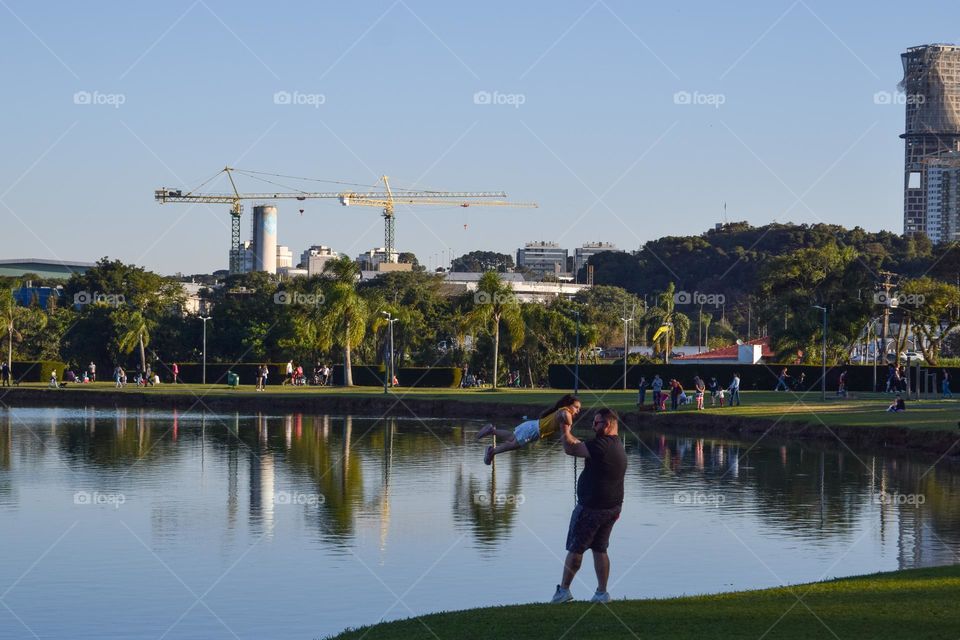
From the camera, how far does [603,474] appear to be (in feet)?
50.7

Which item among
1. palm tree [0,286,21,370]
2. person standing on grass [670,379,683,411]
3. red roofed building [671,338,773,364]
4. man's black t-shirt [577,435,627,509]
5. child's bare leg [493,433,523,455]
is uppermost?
palm tree [0,286,21,370]

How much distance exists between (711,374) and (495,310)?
46.1 ft

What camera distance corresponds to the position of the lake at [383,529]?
768 inches

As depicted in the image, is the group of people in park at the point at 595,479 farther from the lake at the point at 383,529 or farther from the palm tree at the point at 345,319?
the palm tree at the point at 345,319

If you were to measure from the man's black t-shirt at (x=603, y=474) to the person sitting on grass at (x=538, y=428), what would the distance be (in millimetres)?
403

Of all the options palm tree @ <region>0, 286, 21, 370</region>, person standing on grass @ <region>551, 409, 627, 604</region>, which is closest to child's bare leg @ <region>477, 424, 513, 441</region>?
person standing on grass @ <region>551, 409, 627, 604</region>

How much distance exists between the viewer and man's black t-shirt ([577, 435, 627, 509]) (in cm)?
1538

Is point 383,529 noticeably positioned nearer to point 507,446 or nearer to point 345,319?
point 507,446

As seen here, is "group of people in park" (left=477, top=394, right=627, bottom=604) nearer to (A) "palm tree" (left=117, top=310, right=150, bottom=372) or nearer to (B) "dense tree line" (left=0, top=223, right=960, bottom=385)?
(B) "dense tree line" (left=0, top=223, right=960, bottom=385)

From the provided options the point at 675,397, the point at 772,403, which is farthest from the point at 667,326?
the point at 675,397

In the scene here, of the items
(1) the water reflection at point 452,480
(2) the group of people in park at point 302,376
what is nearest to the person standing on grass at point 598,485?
(1) the water reflection at point 452,480

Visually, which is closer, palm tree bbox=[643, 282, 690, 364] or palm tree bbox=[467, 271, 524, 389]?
palm tree bbox=[467, 271, 524, 389]

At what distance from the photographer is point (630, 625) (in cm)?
1448

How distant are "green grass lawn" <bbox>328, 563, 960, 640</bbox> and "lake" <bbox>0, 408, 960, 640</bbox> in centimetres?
275
